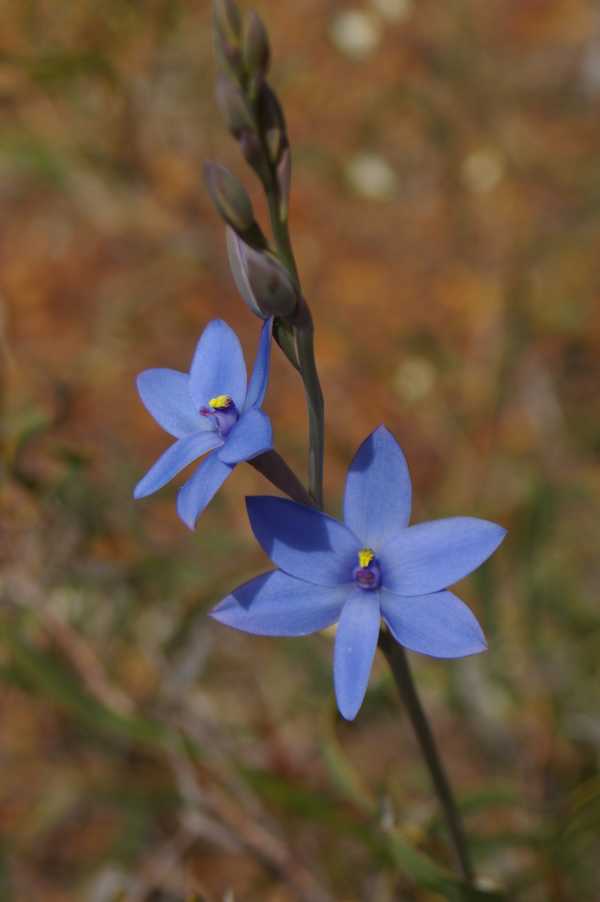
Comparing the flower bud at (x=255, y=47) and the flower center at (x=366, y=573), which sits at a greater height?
the flower bud at (x=255, y=47)

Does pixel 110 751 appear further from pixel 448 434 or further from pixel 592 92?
pixel 592 92

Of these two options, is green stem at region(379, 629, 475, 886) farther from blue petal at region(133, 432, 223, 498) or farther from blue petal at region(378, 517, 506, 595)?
blue petal at region(133, 432, 223, 498)

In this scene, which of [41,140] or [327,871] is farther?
[41,140]

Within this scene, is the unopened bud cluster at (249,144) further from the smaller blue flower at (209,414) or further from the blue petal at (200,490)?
the blue petal at (200,490)

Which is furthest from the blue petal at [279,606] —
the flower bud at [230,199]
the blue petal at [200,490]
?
the flower bud at [230,199]

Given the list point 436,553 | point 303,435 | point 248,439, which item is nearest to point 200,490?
point 248,439

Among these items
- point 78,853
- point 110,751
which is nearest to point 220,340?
point 110,751

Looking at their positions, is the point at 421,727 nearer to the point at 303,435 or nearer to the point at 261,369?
the point at 261,369

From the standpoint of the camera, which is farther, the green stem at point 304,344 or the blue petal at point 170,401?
the blue petal at point 170,401
